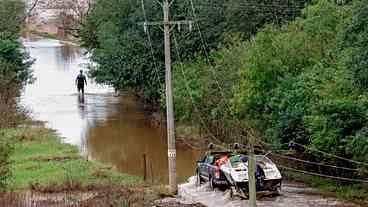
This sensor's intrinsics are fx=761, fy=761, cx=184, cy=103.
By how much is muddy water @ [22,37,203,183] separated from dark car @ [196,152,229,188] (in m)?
2.29

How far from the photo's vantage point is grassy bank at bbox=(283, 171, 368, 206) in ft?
78.1

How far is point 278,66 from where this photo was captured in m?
28.5

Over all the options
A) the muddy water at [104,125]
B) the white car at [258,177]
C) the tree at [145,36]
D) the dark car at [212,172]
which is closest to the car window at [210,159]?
the dark car at [212,172]

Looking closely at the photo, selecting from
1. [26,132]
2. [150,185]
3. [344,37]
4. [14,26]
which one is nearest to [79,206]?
[150,185]

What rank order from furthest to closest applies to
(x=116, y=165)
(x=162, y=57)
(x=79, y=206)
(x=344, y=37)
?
1. (x=162, y=57)
2. (x=116, y=165)
3. (x=79, y=206)
4. (x=344, y=37)

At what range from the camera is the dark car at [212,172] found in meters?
25.3

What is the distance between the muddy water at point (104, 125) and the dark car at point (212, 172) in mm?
2290

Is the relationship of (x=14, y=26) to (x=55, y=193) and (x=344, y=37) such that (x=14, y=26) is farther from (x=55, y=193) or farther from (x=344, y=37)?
(x=344, y=37)

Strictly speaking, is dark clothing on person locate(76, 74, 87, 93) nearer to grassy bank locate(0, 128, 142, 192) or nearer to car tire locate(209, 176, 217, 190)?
grassy bank locate(0, 128, 142, 192)

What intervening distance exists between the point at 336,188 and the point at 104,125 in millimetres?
20916

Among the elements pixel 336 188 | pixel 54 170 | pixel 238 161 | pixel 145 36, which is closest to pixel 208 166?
pixel 238 161

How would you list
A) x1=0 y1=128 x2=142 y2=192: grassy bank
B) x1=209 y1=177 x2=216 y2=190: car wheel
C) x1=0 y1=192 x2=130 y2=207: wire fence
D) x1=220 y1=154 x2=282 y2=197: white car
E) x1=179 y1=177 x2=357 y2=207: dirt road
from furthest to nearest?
x1=0 y1=128 x2=142 y2=192: grassy bank → x1=209 y1=177 x2=216 y2=190: car wheel → x1=220 y1=154 x2=282 y2=197: white car → x1=179 y1=177 x2=357 y2=207: dirt road → x1=0 y1=192 x2=130 y2=207: wire fence

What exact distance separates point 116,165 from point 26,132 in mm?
8215

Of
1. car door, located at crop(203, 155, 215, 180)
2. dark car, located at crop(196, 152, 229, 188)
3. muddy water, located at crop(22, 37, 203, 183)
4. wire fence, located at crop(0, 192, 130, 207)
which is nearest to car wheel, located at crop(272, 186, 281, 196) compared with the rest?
dark car, located at crop(196, 152, 229, 188)
